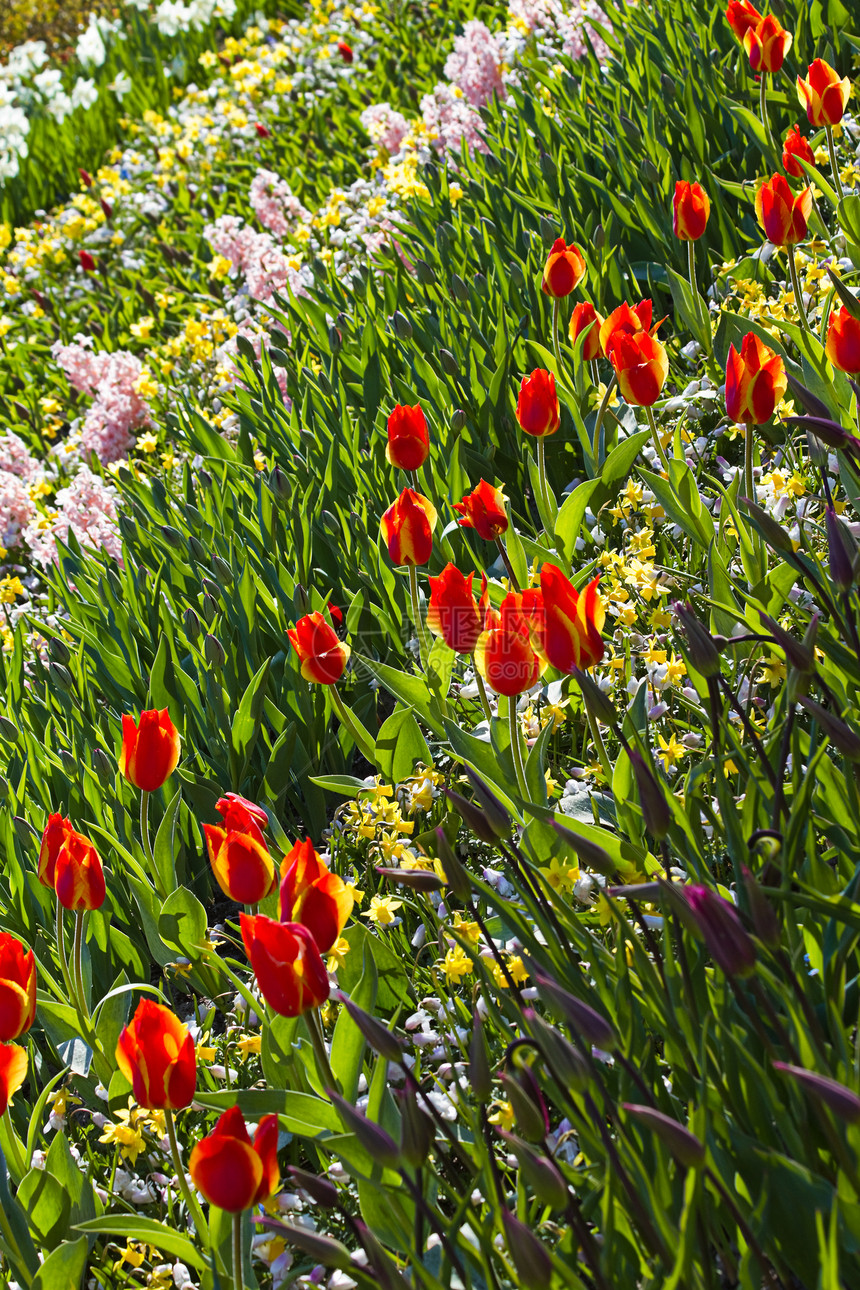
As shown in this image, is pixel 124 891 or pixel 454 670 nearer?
pixel 124 891

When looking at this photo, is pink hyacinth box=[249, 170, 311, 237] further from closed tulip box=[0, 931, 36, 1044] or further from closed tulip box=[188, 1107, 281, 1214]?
closed tulip box=[188, 1107, 281, 1214]

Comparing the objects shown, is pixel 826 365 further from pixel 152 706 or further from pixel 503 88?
pixel 503 88

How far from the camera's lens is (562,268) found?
2.11 meters

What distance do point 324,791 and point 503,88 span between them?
3.70m

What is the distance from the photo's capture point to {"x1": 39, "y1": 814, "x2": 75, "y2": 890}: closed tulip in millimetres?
1431

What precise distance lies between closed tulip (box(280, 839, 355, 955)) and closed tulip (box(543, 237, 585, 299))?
145cm

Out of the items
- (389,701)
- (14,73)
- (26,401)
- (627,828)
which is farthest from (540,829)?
(14,73)

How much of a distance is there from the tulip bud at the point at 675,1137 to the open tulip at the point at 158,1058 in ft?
1.63

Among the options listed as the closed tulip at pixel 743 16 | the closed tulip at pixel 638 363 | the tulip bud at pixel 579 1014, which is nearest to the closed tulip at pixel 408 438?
the closed tulip at pixel 638 363

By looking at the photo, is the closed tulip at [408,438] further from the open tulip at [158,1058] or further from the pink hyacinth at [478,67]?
the pink hyacinth at [478,67]

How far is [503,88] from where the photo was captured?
459 cm

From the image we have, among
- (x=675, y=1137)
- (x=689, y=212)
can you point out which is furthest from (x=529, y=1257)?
(x=689, y=212)

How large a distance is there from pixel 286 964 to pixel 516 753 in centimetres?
60

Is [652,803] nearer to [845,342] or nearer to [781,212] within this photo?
[845,342]
